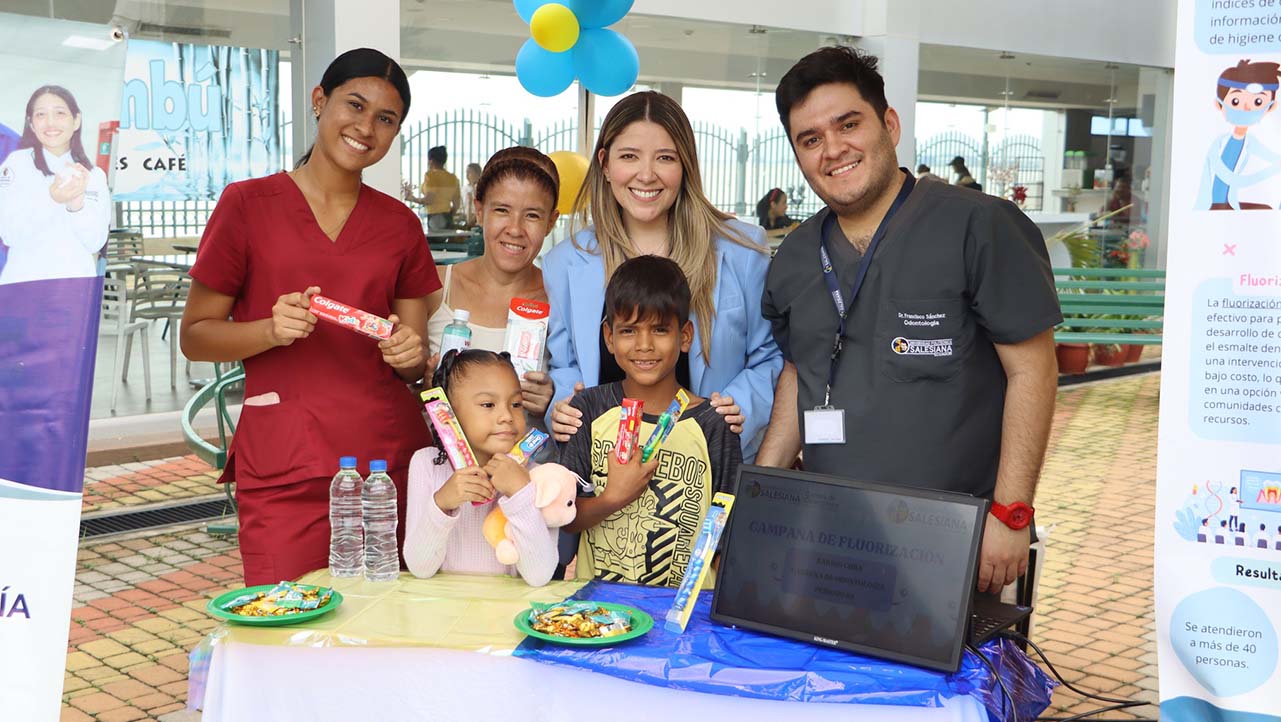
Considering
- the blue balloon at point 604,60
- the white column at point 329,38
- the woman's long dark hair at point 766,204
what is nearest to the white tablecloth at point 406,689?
the blue balloon at point 604,60

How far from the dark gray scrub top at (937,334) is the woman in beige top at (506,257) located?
84 centimetres

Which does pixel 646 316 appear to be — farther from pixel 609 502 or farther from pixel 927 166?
pixel 927 166

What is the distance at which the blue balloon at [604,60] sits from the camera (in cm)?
494

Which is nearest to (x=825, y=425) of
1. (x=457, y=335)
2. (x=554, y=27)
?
(x=457, y=335)

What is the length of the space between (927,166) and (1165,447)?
34.4 ft

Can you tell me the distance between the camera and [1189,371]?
2197 mm

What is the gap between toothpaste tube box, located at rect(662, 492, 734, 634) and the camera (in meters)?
2.25

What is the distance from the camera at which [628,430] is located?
Result: 2.50 meters

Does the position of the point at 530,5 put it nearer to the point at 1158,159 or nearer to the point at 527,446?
the point at 527,446

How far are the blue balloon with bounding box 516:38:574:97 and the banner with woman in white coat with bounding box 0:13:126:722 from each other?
9.80 ft

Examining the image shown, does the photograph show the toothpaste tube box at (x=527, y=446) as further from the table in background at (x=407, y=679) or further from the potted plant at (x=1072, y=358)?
the potted plant at (x=1072, y=358)

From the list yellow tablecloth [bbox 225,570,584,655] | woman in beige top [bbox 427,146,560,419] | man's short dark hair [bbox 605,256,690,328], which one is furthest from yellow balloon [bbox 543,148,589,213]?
yellow tablecloth [bbox 225,570,584,655]

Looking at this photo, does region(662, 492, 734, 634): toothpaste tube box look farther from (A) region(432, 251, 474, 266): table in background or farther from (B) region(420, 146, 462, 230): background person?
(B) region(420, 146, 462, 230): background person

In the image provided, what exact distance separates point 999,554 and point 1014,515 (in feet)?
0.29
